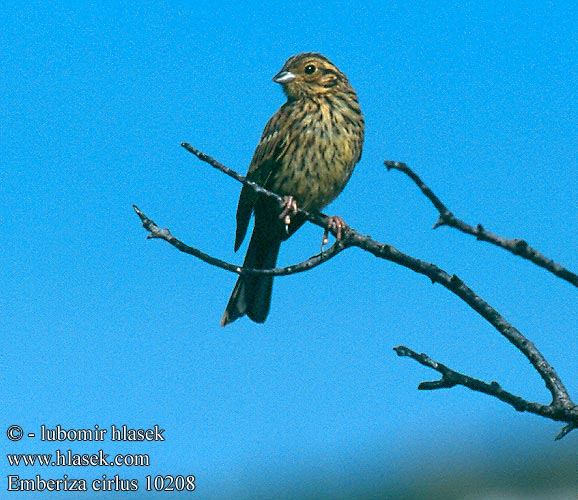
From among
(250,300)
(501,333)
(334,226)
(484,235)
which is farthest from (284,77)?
(484,235)

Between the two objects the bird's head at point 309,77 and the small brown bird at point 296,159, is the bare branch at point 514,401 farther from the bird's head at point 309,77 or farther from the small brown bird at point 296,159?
the bird's head at point 309,77

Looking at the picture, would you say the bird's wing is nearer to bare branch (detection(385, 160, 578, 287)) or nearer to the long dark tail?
the long dark tail

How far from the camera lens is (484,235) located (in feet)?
11.8

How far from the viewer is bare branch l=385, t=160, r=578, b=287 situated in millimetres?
3582

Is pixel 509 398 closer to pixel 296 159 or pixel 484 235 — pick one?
pixel 484 235

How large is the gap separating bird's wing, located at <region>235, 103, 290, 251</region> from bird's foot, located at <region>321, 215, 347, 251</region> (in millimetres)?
1007

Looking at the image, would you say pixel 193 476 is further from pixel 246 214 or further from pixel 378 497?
pixel 378 497

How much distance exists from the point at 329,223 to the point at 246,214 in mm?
1506

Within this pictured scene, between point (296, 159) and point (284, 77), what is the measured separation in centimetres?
86

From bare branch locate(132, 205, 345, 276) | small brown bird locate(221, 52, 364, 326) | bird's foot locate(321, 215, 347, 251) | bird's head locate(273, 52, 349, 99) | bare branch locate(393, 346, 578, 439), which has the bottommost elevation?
bare branch locate(393, 346, 578, 439)

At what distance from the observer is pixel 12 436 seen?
21.9 ft

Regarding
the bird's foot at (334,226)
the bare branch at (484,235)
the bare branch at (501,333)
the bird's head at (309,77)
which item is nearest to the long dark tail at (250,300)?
the bird's foot at (334,226)

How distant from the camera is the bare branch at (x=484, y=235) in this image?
11.8 ft

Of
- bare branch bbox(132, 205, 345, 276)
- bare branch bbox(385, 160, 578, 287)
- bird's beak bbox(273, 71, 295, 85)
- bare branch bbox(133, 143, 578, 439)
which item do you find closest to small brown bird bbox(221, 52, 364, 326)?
bird's beak bbox(273, 71, 295, 85)
